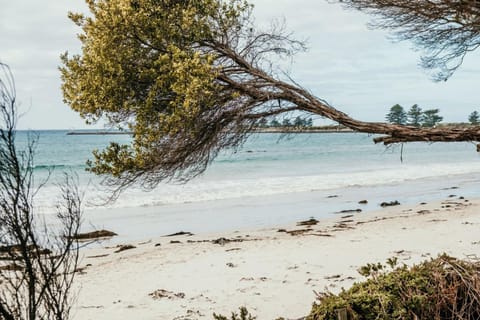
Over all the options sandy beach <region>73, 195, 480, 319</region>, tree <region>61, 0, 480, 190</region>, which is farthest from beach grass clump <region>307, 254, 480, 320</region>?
tree <region>61, 0, 480, 190</region>

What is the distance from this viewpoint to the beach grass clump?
3.27 m

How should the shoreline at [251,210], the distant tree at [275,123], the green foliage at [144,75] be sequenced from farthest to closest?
the shoreline at [251,210] < the distant tree at [275,123] < the green foliage at [144,75]

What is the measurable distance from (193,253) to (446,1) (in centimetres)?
743

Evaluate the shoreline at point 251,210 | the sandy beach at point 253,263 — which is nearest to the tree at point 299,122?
the sandy beach at point 253,263

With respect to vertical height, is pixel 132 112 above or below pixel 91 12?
below

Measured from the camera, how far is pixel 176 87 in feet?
21.4

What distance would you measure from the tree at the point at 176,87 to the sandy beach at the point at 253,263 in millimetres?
2010

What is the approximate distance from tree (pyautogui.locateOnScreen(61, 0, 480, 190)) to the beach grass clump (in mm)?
3694

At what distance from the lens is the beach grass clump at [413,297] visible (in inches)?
129

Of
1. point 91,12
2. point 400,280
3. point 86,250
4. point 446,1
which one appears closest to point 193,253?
point 86,250

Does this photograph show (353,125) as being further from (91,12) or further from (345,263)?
(91,12)

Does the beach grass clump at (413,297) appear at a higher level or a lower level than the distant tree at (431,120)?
lower

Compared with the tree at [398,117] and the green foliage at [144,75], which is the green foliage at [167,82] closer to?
the green foliage at [144,75]

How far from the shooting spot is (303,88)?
25.1 feet
